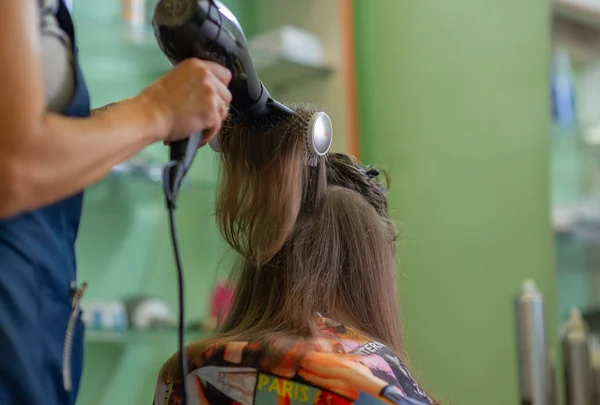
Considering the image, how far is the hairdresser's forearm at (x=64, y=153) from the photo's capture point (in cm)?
62

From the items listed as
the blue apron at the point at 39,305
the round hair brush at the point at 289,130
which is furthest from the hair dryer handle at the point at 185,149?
the round hair brush at the point at 289,130

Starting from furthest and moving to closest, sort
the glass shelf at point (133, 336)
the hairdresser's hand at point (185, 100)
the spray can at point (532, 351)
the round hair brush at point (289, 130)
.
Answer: the glass shelf at point (133, 336) → the spray can at point (532, 351) → the round hair brush at point (289, 130) → the hairdresser's hand at point (185, 100)

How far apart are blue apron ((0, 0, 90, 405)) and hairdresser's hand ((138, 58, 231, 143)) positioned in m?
0.09

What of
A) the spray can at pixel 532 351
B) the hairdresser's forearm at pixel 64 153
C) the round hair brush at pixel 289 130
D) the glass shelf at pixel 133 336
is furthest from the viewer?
the glass shelf at pixel 133 336

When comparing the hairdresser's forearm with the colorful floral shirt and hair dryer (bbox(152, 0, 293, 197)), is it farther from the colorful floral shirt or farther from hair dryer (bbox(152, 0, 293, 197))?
the colorful floral shirt

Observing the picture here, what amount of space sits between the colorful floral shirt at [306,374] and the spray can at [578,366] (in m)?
0.86

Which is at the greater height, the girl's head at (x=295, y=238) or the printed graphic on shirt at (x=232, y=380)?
the girl's head at (x=295, y=238)

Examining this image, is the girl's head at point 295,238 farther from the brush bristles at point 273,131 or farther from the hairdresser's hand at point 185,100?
the hairdresser's hand at point 185,100

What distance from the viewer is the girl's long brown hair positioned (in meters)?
0.99

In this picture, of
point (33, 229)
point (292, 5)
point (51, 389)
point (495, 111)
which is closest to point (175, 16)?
point (33, 229)

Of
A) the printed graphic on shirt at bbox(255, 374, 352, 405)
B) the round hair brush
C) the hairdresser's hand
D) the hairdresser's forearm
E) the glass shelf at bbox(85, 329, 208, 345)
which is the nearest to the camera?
the hairdresser's forearm

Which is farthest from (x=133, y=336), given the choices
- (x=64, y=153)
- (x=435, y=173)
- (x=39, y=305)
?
(x=64, y=153)

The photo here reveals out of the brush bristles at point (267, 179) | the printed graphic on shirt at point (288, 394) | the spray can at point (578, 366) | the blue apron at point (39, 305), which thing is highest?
the brush bristles at point (267, 179)

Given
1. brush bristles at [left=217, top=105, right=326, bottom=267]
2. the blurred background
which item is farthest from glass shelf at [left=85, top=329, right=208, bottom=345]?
brush bristles at [left=217, top=105, right=326, bottom=267]
